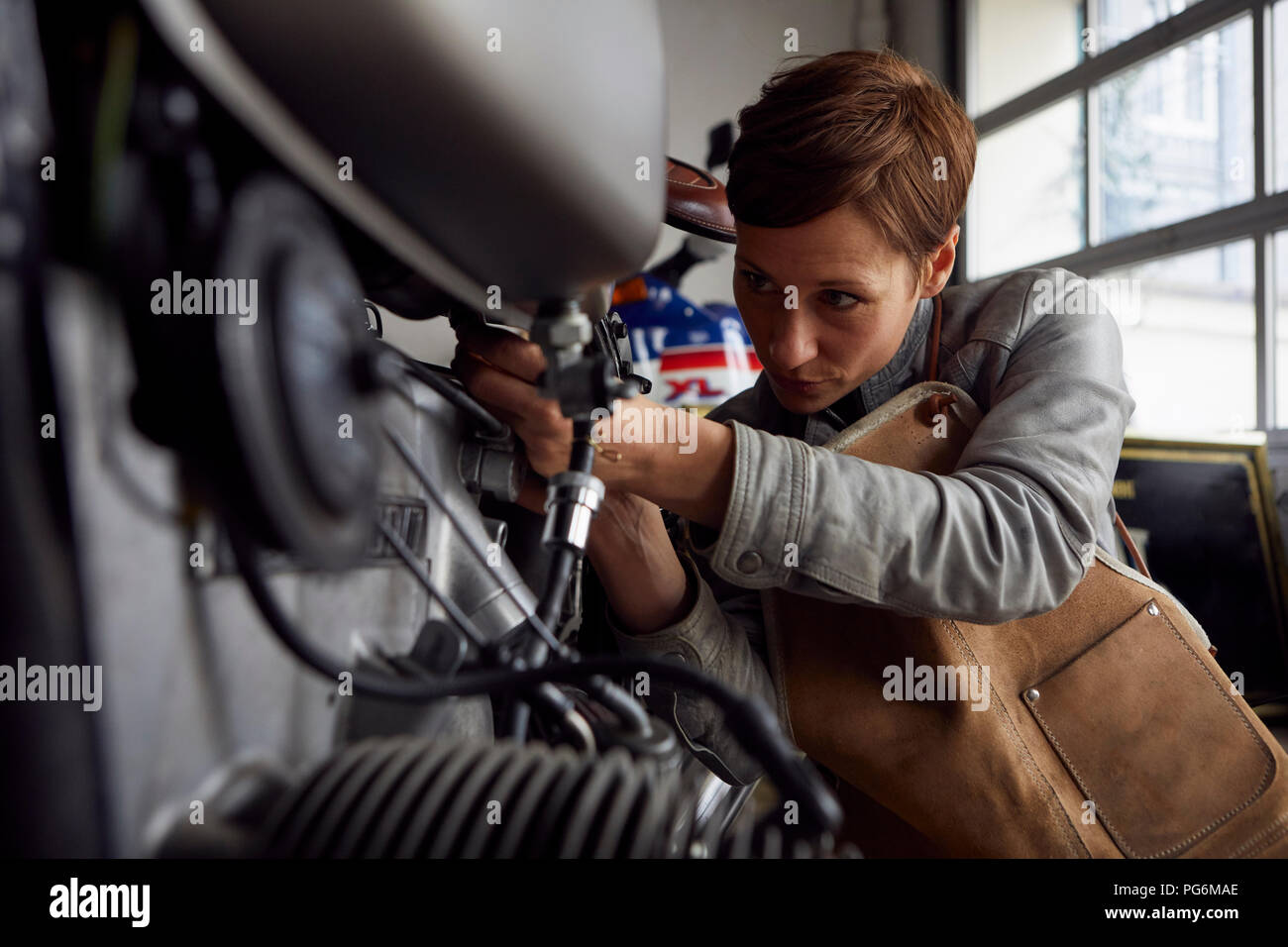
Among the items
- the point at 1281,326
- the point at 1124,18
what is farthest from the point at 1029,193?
the point at 1281,326

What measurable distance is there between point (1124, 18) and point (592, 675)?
2.55 meters

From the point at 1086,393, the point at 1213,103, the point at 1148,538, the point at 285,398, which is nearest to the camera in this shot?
the point at 285,398

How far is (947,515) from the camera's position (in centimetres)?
43

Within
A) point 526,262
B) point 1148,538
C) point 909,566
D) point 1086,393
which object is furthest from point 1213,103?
point 526,262

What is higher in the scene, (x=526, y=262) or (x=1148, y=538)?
(x=526, y=262)

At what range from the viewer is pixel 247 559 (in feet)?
0.81

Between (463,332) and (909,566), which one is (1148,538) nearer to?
(909,566)

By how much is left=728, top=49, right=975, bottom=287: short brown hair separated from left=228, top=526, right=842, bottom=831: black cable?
Answer: 38 cm

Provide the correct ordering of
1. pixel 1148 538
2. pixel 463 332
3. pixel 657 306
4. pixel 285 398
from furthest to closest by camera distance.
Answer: pixel 1148 538 → pixel 657 306 → pixel 463 332 → pixel 285 398

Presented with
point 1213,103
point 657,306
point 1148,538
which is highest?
point 1213,103

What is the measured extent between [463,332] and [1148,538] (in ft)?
5.19

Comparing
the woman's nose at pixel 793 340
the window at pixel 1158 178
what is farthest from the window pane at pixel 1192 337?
the woman's nose at pixel 793 340

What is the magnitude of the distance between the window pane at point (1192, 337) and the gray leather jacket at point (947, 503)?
1505 mm

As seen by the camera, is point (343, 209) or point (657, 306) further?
point (657, 306)
